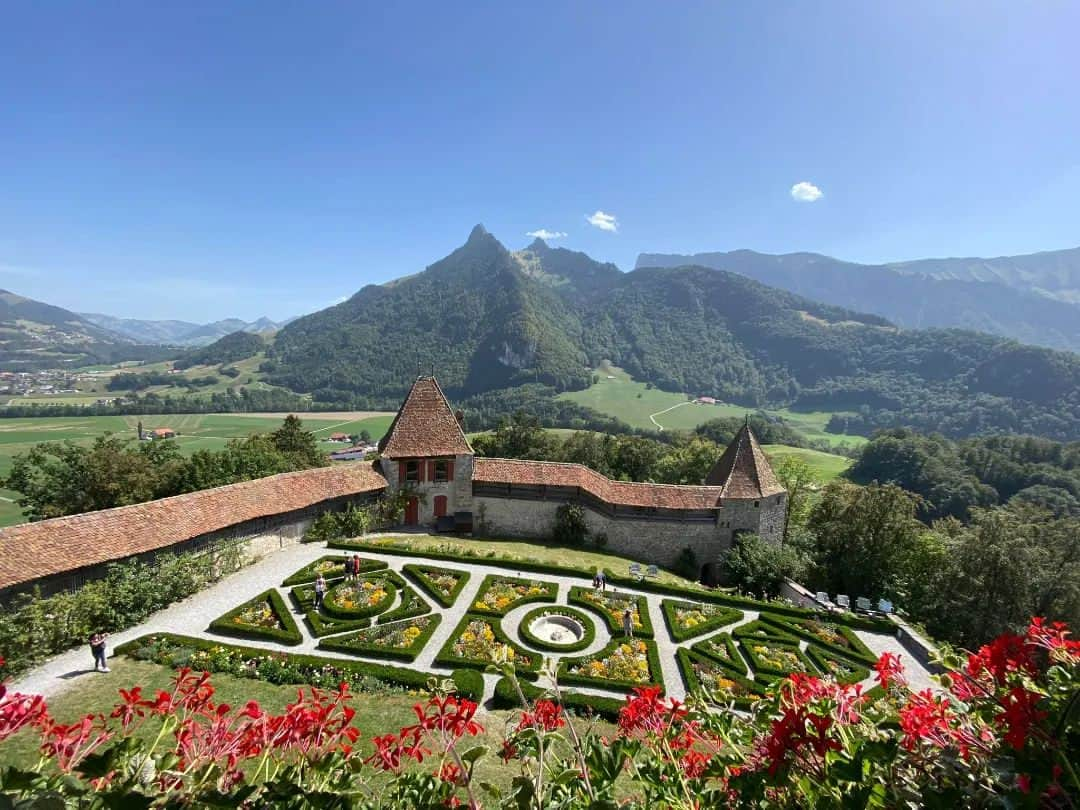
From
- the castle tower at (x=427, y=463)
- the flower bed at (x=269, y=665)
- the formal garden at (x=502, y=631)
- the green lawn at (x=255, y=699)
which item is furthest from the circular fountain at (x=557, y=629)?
the castle tower at (x=427, y=463)

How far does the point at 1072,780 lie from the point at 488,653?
16084 mm

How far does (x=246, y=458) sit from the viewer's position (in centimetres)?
2770

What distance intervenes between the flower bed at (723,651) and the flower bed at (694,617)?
21.4 inches

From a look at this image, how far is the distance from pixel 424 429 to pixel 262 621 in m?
13.4

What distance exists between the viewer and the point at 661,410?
16162 cm

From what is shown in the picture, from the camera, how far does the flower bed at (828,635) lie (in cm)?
1844

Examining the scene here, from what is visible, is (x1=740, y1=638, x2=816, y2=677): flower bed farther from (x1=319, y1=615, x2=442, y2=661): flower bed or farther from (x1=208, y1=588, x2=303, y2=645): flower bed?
(x1=208, y1=588, x2=303, y2=645): flower bed

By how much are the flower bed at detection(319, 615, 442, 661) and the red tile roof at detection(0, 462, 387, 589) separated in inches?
306

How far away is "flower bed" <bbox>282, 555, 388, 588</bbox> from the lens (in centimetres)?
2009

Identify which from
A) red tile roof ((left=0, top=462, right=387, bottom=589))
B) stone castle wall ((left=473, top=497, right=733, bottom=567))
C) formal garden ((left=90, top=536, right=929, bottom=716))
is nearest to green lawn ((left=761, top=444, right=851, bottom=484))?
stone castle wall ((left=473, top=497, right=733, bottom=567))

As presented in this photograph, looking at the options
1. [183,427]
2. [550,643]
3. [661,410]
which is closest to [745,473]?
[550,643]

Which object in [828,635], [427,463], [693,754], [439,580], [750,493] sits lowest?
[828,635]

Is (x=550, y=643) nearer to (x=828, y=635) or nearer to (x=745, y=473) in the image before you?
(x=828, y=635)

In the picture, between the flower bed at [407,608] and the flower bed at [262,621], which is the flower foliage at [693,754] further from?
the flower bed at [407,608]
